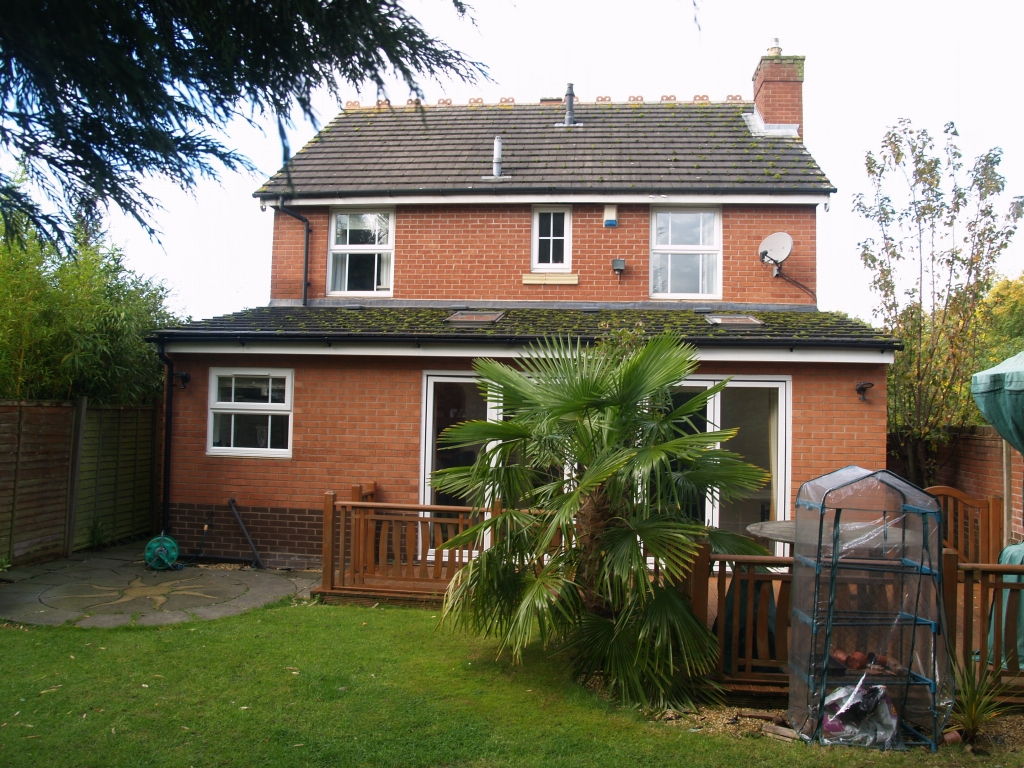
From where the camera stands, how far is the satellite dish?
10750 mm

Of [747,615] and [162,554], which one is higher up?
[747,615]

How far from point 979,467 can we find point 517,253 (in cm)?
681

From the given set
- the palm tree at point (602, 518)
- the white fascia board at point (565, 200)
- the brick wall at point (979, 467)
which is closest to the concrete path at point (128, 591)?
the palm tree at point (602, 518)

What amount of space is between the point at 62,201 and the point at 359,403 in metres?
6.62

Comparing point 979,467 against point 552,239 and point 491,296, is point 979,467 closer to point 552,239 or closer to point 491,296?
point 552,239

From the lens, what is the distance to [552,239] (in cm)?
1159

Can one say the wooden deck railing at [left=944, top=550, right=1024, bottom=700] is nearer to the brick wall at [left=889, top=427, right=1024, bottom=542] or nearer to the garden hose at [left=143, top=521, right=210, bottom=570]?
the brick wall at [left=889, top=427, right=1024, bottom=542]

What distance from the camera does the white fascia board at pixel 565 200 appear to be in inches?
435

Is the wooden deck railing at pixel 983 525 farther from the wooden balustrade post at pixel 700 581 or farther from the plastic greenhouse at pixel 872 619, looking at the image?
the wooden balustrade post at pixel 700 581

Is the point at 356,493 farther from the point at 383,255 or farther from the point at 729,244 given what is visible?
the point at 729,244

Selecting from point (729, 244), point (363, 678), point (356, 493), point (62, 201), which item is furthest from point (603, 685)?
point (729, 244)

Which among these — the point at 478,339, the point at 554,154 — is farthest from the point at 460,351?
the point at 554,154

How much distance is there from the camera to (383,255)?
11859 mm

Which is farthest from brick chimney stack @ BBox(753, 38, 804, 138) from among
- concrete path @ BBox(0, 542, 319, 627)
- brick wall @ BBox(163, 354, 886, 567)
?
concrete path @ BBox(0, 542, 319, 627)
